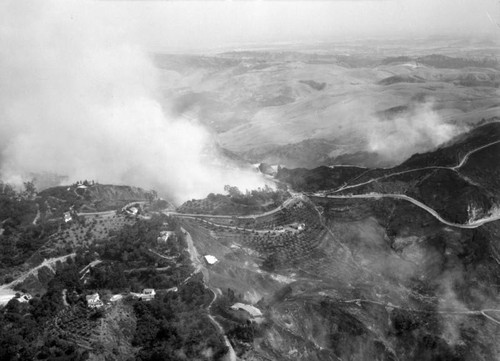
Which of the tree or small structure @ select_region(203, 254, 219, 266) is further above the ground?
the tree

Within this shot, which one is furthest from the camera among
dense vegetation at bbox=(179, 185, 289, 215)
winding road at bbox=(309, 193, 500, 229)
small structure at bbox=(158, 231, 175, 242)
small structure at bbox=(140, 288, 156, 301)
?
dense vegetation at bbox=(179, 185, 289, 215)

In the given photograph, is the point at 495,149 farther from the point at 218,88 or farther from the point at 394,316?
the point at 218,88

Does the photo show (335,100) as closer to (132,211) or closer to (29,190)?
(132,211)

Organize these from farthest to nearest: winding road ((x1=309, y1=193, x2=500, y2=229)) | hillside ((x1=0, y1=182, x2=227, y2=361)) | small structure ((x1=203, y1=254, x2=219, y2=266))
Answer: winding road ((x1=309, y1=193, x2=500, y2=229)) → small structure ((x1=203, y1=254, x2=219, y2=266)) → hillside ((x1=0, y1=182, x2=227, y2=361))

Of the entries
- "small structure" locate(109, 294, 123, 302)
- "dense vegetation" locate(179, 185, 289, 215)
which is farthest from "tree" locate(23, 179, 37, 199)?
"small structure" locate(109, 294, 123, 302)

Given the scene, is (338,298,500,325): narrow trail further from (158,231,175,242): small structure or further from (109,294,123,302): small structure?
(109,294,123,302): small structure

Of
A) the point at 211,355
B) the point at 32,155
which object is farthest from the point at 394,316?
the point at 32,155

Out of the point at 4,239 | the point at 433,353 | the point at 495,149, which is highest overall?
the point at 495,149

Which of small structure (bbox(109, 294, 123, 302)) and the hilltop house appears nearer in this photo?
small structure (bbox(109, 294, 123, 302))
